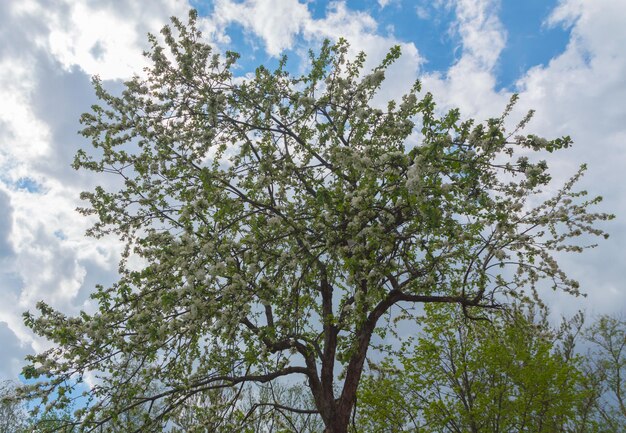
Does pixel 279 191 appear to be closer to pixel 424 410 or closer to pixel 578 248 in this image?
pixel 578 248

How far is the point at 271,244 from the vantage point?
10.2 metres

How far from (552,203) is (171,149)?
364 inches

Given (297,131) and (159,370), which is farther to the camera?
(297,131)

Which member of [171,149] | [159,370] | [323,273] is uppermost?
[171,149]

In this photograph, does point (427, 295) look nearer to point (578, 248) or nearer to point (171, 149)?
point (578, 248)

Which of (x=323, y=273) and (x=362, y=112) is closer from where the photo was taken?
(x=362, y=112)

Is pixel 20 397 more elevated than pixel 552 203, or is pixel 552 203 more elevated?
pixel 552 203

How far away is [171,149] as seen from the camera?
34.6 feet

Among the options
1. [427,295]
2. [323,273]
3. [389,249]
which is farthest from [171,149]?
[427,295]

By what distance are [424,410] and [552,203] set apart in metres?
9.62

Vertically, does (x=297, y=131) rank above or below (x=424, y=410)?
above

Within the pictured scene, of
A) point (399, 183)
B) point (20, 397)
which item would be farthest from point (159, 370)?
point (399, 183)

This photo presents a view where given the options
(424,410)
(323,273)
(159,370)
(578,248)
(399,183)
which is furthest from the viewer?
(424,410)

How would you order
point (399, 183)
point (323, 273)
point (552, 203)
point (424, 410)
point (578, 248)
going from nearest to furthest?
1. point (399, 183)
2. point (323, 273)
3. point (578, 248)
4. point (552, 203)
5. point (424, 410)
